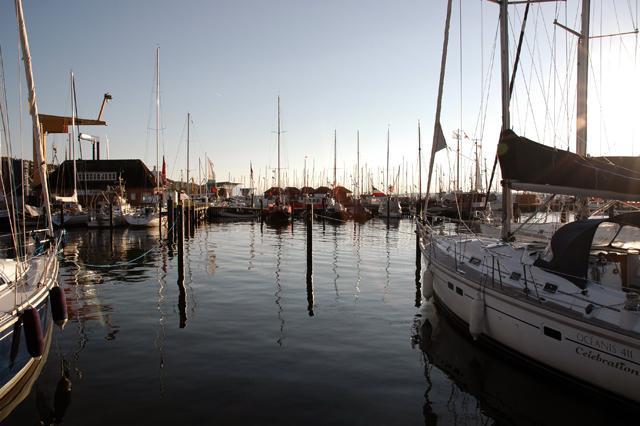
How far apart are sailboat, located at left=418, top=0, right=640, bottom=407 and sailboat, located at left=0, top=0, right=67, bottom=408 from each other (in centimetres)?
868

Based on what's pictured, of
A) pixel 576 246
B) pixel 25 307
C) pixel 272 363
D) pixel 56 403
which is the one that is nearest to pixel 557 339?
pixel 576 246

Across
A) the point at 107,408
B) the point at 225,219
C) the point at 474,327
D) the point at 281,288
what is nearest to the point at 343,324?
the point at 474,327

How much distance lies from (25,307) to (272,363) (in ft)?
15.6

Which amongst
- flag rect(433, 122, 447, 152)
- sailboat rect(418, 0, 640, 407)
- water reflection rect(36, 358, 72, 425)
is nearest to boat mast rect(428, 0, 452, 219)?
flag rect(433, 122, 447, 152)

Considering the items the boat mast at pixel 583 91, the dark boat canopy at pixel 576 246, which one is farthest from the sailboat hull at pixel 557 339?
the boat mast at pixel 583 91

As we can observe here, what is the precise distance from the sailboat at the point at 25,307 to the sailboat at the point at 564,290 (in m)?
8.68

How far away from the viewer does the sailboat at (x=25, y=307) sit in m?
7.99

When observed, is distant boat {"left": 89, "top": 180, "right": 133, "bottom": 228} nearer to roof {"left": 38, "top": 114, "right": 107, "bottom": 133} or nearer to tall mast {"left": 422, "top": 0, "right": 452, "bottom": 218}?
roof {"left": 38, "top": 114, "right": 107, "bottom": 133}

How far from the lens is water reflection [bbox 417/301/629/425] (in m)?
8.03

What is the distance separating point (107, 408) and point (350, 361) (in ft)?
15.7

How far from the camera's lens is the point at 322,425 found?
7621 millimetres

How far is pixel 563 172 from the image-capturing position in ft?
35.0

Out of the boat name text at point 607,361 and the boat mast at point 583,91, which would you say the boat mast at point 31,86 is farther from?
the boat mast at point 583,91

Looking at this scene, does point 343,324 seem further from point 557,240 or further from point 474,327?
point 557,240
